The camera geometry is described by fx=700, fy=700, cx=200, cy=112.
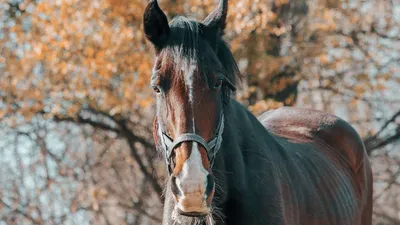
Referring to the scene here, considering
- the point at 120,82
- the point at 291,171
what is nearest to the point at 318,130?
the point at 291,171

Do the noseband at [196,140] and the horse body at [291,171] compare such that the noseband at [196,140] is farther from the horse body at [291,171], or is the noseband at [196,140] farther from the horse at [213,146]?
the horse body at [291,171]

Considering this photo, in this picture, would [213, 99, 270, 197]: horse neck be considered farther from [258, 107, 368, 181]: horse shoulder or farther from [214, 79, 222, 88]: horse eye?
[258, 107, 368, 181]: horse shoulder

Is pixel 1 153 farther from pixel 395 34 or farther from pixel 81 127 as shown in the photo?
pixel 395 34

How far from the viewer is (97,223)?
13516mm

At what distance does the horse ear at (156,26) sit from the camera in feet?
12.6

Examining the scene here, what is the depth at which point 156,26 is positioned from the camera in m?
3.88

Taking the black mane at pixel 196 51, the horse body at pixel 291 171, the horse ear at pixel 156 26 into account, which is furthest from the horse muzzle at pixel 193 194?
the horse ear at pixel 156 26

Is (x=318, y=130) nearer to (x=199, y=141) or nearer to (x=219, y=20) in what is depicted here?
(x=219, y=20)

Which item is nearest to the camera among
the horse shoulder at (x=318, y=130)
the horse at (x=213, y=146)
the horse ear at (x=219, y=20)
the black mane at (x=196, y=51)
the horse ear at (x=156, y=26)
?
the horse at (x=213, y=146)

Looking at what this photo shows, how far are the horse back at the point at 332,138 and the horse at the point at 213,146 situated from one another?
802 millimetres

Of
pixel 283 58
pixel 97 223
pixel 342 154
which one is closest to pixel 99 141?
pixel 97 223

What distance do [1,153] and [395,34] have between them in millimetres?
7430

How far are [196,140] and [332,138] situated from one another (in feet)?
10.3

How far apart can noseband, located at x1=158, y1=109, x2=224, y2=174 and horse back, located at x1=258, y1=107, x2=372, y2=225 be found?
2.12 meters
